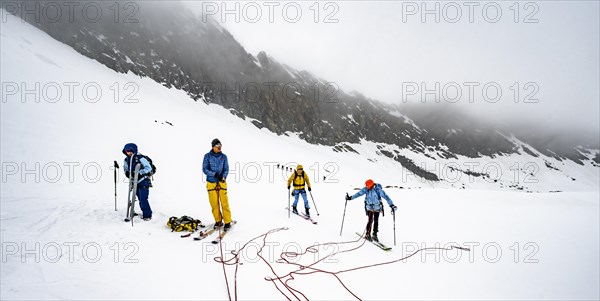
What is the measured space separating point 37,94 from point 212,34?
63159 millimetres

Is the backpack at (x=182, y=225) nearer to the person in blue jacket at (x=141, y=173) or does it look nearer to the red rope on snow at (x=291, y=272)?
the person in blue jacket at (x=141, y=173)

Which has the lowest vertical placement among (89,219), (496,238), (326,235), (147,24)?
(496,238)

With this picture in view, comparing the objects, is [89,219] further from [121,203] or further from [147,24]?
[147,24]

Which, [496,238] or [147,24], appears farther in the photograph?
[147,24]

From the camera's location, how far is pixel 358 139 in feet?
252

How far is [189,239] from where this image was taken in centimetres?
671

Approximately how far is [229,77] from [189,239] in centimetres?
Answer: 6634

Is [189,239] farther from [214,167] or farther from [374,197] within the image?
[374,197]

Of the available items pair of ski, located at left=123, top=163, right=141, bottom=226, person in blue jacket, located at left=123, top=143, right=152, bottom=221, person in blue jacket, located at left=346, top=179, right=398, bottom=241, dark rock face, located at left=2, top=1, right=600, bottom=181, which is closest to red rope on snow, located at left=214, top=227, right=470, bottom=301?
person in blue jacket, located at left=346, top=179, right=398, bottom=241

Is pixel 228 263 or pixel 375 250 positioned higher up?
pixel 228 263

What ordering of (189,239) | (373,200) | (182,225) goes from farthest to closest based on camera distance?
(373,200), (182,225), (189,239)

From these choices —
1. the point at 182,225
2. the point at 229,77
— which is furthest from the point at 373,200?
the point at 229,77

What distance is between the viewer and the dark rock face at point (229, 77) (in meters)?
48.0

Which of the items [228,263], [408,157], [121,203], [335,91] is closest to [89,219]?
[121,203]
